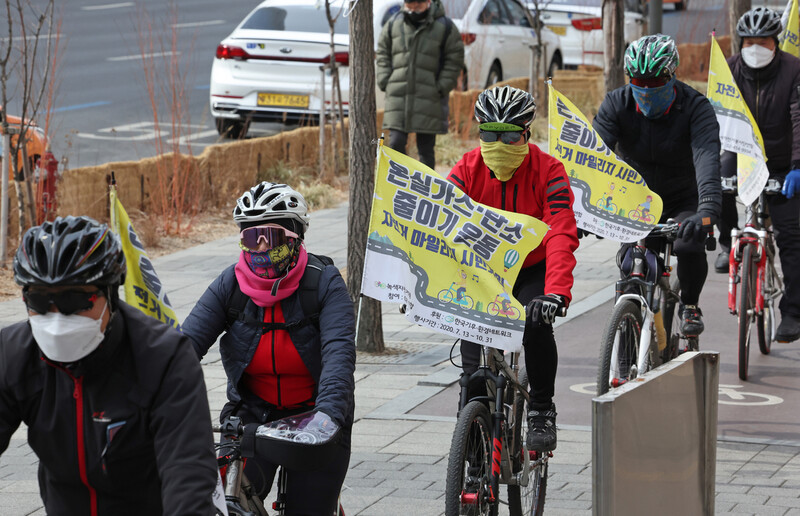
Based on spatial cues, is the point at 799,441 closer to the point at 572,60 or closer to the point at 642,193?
the point at 642,193

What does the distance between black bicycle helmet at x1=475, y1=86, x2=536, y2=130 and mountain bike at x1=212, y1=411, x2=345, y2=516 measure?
1.83 metres

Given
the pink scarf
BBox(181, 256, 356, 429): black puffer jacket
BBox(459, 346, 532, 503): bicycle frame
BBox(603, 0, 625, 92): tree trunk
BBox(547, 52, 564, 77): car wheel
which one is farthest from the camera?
BBox(547, 52, 564, 77): car wheel

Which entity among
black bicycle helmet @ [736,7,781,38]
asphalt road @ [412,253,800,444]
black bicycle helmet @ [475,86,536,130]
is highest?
black bicycle helmet @ [736,7,781,38]

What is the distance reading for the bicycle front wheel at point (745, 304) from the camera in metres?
7.88

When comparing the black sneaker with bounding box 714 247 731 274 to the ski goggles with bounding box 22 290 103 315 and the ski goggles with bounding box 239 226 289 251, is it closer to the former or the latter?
the ski goggles with bounding box 239 226 289 251

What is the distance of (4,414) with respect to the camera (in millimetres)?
3021

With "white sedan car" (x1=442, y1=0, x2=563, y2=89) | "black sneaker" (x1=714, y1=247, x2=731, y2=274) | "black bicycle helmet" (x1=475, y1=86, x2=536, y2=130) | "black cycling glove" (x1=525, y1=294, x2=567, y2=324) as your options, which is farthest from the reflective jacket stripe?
"white sedan car" (x1=442, y1=0, x2=563, y2=89)

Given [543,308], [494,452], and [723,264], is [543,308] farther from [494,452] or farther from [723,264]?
[723,264]

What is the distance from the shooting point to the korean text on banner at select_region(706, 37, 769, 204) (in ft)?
26.5

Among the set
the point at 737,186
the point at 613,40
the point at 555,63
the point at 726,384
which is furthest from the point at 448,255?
the point at 555,63

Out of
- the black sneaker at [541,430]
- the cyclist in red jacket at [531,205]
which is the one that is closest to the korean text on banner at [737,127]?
the cyclist in red jacket at [531,205]

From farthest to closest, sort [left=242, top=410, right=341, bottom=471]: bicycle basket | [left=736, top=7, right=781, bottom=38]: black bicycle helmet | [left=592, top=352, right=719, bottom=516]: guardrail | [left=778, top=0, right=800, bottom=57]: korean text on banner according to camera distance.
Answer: [left=778, top=0, right=800, bottom=57]: korean text on banner → [left=736, top=7, right=781, bottom=38]: black bicycle helmet → [left=242, top=410, right=341, bottom=471]: bicycle basket → [left=592, top=352, right=719, bottom=516]: guardrail

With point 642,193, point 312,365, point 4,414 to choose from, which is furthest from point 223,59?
point 4,414

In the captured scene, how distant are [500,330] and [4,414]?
7.91 ft
